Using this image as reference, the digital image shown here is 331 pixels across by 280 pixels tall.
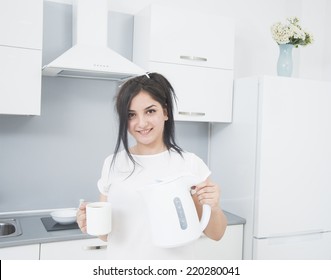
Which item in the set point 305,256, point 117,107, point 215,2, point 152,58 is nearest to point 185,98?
point 152,58

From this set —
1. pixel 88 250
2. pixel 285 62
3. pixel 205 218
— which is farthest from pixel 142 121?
pixel 285 62

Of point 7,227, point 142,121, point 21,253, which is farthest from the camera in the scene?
point 7,227

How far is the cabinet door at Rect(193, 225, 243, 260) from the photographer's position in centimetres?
229

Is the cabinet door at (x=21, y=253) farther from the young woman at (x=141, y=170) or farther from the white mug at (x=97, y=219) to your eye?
the white mug at (x=97, y=219)

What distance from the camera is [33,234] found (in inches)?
76.0

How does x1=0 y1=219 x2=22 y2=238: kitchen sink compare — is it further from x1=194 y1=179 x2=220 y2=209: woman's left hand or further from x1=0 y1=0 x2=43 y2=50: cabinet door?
x1=194 y1=179 x2=220 y2=209: woman's left hand

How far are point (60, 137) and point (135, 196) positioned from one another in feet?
3.89

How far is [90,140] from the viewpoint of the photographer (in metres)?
2.46

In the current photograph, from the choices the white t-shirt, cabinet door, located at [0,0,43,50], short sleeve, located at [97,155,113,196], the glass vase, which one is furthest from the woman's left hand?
the glass vase

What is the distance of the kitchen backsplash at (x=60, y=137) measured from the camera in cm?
228

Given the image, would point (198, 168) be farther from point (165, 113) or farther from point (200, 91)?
point (200, 91)

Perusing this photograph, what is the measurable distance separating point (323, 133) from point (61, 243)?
1736 millimetres

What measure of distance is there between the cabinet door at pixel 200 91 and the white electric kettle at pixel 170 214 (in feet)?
4.13
